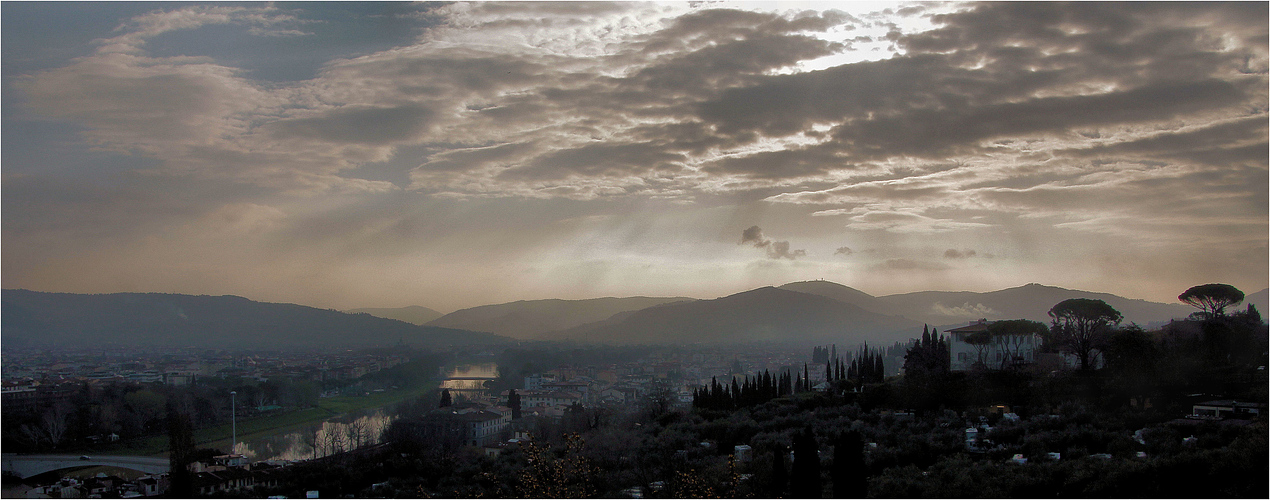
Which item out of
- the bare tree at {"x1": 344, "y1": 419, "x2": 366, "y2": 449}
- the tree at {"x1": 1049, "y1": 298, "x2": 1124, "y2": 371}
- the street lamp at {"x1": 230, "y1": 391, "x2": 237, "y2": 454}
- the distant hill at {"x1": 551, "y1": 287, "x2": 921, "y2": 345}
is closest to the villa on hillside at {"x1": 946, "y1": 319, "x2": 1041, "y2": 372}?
the tree at {"x1": 1049, "y1": 298, "x2": 1124, "y2": 371}

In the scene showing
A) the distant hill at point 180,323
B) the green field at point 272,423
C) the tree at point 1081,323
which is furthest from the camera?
the distant hill at point 180,323

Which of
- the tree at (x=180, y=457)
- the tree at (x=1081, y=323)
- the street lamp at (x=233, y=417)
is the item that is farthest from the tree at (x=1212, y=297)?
the street lamp at (x=233, y=417)

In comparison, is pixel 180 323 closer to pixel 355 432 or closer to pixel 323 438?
pixel 355 432

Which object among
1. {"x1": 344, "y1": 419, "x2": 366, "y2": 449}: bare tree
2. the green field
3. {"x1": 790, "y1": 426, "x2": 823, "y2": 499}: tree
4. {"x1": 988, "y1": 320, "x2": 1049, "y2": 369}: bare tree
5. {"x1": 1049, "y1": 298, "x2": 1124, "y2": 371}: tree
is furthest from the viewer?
{"x1": 988, "y1": 320, "x2": 1049, "y2": 369}: bare tree

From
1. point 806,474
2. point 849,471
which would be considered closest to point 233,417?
point 806,474

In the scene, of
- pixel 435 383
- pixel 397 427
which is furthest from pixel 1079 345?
pixel 435 383

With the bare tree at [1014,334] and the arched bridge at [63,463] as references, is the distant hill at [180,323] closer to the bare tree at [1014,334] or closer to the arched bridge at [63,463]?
the arched bridge at [63,463]

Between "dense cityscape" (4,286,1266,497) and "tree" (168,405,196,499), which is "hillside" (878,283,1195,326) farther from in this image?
"tree" (168,405,196,499)
